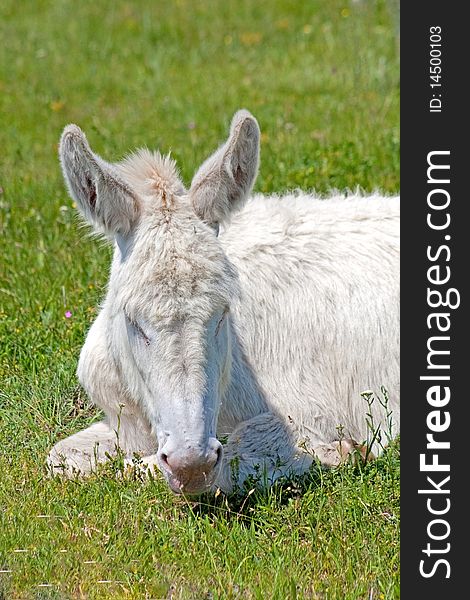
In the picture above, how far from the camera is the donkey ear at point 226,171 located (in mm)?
5418

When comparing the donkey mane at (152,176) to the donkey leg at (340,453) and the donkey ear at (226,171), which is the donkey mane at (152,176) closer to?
the donkey ear at (226,171)

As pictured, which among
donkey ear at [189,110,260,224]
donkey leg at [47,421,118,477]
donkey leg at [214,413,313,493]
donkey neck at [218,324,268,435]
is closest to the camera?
donkey ear at [189,110,260,224]

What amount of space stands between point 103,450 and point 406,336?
174cm

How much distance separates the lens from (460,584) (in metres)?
4.89

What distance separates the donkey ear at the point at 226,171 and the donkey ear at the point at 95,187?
0.34m

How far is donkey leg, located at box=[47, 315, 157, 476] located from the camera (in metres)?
5.84

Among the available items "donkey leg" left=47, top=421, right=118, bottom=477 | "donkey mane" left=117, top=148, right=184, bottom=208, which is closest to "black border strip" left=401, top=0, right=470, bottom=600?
"donkey mane" left=117, top=148, right=184, bottom=208

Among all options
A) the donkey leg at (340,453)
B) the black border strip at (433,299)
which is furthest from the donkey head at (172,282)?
the black border strip at (433,299)

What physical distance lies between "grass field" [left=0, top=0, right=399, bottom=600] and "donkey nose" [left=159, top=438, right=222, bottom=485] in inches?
15.9

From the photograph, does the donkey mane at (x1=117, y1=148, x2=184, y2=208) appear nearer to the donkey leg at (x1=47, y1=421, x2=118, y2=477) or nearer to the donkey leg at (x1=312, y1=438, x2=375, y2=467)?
the donkey leg at (x1=47, y1=421, x2=118, y2=477)

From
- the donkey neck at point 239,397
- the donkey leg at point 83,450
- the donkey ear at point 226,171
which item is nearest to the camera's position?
the donkey ear at point 226,171

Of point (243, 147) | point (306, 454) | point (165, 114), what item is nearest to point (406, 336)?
point (306, 454)

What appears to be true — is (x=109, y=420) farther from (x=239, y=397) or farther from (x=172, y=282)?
(x=172, y=282)

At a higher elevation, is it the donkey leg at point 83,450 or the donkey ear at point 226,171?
the donkey ear at point 226,171
